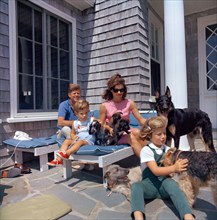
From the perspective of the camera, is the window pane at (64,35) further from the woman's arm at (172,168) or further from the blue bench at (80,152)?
the woman's arm at (172,168)

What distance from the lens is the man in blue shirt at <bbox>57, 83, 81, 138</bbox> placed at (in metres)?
3.35

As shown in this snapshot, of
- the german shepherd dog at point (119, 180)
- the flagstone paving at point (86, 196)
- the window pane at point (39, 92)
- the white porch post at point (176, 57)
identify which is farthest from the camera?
the window pane at point (39, 92)

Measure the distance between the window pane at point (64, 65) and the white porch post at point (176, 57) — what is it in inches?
89.0

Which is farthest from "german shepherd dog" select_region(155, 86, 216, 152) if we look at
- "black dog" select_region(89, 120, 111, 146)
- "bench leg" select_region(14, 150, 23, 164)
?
"bench leg" select_region(14, 150, 23, 164)

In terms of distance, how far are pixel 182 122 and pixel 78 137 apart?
5.05 feet

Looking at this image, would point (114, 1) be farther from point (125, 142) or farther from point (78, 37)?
point (125, 142)

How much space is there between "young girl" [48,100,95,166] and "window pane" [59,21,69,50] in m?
2.43

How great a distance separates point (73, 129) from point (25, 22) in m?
2.37

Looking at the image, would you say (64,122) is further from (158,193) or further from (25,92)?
(158,193)

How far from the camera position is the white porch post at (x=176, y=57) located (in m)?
3.92

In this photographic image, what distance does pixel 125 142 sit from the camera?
3014 millimetres

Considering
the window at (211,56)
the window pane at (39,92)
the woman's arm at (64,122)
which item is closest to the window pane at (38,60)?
the window pane at (39,92)

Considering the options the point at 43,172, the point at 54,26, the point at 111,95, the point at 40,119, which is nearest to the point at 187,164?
the point at 111,95

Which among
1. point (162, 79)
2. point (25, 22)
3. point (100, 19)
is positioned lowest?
point (162, 79)
